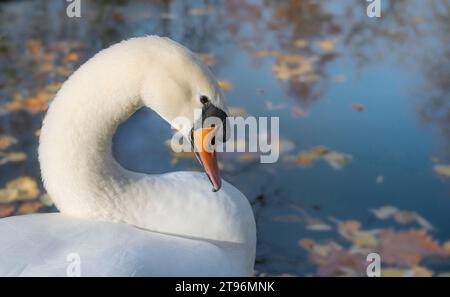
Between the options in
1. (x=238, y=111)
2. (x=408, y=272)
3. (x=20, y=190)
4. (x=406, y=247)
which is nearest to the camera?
(x=408, y=272)

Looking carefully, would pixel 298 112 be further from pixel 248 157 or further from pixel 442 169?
pixel 442 169

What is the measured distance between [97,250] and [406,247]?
1.44 meters

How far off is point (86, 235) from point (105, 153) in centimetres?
21

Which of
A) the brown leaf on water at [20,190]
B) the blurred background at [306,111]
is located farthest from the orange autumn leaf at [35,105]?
the brown leaf on water at [20,190]

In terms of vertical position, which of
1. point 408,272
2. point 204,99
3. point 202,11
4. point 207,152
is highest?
point 202,11

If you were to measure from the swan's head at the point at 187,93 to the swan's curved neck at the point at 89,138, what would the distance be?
45 millimetres

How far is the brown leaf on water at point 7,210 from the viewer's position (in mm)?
2732

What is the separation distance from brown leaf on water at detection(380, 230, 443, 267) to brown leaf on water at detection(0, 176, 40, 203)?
1.41m

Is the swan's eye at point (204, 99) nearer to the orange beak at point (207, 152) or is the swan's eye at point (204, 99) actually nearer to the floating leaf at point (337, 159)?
the orange beak at point (207, 152)

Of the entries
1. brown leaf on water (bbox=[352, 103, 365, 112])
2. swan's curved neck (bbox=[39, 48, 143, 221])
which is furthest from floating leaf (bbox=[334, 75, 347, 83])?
swan's curved neck (bbox=[39, 48, 143, 221])

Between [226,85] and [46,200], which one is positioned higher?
[226,85]

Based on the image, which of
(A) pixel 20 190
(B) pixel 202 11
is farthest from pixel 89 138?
(B) pixel 202 11

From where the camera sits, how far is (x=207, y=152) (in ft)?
5.53

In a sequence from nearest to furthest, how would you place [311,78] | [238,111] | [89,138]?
[89,138] → [238,111] → [311,78]
